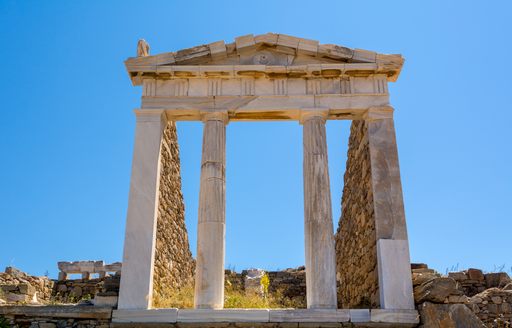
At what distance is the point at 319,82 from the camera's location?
11.5 meters

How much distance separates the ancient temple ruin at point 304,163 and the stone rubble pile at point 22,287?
3043mm

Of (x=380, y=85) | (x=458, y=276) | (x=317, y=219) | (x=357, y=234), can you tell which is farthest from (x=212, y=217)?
(x=458, y=276)

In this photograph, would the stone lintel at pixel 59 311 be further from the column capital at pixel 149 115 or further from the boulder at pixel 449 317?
the boulder at pixel 449 317

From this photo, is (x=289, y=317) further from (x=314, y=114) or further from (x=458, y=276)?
(x=458, y=276)

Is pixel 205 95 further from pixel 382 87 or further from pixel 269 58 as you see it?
pixel 382 87

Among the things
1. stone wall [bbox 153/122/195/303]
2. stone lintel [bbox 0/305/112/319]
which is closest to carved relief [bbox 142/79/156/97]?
stone wall [bbox 153/122/195/303]

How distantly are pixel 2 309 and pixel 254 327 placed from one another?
424 centimetres

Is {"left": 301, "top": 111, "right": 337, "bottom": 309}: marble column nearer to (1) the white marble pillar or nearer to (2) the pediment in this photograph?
(2) the pediment

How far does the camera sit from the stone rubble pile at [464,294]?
30.8 feet

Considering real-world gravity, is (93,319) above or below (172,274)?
below

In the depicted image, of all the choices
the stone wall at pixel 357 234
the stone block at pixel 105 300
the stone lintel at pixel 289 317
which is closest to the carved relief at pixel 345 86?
the stone wall at pixel 357 234

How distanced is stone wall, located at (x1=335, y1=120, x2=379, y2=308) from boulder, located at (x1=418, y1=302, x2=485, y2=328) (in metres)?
1.02

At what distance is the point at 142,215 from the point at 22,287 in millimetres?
4039

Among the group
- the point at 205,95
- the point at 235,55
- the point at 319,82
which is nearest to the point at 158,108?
the point at 205,95
